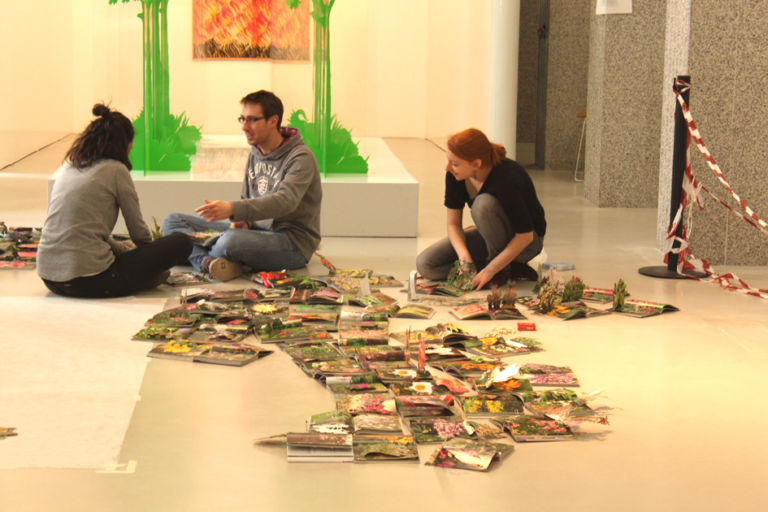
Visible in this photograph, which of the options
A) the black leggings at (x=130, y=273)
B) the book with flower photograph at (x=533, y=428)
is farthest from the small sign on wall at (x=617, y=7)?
the book with flower photograph at (x=533, y=428)

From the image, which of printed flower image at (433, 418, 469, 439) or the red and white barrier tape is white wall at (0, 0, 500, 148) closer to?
the red and white barrier tape

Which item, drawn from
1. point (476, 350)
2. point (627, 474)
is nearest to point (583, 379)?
point (476, 350)

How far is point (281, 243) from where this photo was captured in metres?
5.63

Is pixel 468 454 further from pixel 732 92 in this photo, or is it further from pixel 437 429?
pixel 732 92

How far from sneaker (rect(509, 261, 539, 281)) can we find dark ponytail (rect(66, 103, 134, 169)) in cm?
231

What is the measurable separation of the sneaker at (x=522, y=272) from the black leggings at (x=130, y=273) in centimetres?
190

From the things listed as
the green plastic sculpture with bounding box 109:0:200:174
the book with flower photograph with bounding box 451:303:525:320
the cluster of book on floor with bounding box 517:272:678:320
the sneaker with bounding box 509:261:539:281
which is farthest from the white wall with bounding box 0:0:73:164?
→ the cluster of book on floor with bounding box 517:272:678:320

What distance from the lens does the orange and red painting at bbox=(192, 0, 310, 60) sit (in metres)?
7.88

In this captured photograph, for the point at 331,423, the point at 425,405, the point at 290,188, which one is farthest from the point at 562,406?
the point at 290,188

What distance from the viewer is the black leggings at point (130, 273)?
16.4 feet

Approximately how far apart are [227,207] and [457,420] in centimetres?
227

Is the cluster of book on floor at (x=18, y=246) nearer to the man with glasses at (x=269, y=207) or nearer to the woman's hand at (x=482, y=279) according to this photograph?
the man with glasses at (x=269, y=207)

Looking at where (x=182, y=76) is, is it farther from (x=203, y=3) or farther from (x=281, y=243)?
(x=281, y=243)

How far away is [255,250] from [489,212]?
136 cm
